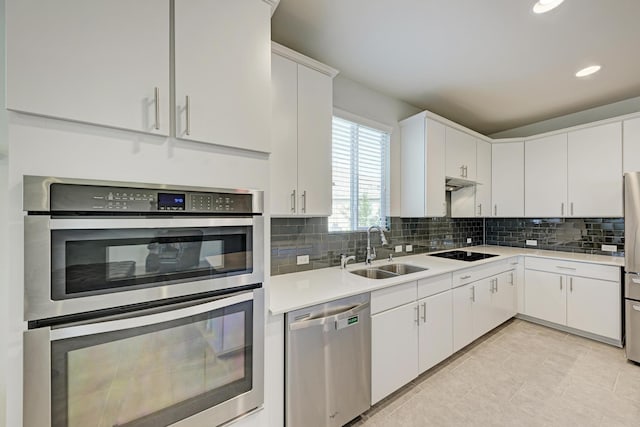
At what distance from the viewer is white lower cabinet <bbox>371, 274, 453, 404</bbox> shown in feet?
6.08

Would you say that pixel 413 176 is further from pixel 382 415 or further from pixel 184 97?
pixel 184 97

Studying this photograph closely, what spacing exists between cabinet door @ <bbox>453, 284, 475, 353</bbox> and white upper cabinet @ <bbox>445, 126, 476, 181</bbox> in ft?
4.29

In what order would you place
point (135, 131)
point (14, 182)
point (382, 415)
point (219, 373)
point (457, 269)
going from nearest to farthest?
1. point (14, 182)
2. point (135, 131)
3. point (219, 373)
4. point (382, 415)
5. point (457, 269)

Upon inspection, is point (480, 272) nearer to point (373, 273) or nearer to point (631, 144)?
point (373, 273)

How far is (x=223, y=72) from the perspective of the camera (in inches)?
47.9

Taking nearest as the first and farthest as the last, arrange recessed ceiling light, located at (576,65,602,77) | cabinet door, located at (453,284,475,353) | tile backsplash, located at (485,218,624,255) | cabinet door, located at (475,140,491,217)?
recessed ceiling light, located at (576,65,602,77)
cabinet door, located at (453,284,475,353)
tile backsplash, located at (485,218,624,255)
cabinet door, located at (475,140,491,217)

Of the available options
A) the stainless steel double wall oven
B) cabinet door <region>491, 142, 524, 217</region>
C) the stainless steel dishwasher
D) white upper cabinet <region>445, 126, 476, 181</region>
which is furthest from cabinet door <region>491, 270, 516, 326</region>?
Result: the stainless steel double wall oven

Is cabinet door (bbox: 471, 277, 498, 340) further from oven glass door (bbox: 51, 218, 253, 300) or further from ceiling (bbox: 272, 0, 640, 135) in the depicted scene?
oven glass door (bbox: 51, 218, 253, 300)

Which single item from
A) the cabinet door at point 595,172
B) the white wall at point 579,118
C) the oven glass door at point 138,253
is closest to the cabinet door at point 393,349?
the oven glass door at point 138,253

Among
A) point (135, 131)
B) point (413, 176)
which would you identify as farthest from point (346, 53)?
point (135, 131)

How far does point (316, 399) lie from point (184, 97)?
173 cm

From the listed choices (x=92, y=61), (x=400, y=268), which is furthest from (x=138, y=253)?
(x=400, y=268)

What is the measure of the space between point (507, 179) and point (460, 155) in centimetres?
106

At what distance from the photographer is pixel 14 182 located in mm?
845
